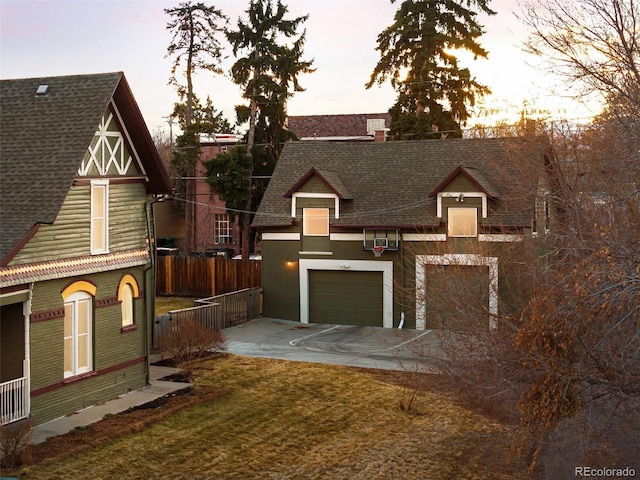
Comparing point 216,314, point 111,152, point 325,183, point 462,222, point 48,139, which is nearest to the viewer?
point 48,139

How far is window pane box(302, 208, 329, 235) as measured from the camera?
32781 millimetres

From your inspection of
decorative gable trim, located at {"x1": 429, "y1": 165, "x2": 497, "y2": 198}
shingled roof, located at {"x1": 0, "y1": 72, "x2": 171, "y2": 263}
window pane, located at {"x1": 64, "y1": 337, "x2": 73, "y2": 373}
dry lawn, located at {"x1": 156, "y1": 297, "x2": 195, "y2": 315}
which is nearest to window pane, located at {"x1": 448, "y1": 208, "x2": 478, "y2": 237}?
decorative gable trim, located at {"x1": 429, "y1": 165, "x2": 497, "y2": 198}

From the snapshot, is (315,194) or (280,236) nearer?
(315,194)

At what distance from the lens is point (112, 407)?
18422 millimetres

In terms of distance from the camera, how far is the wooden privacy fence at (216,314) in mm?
25453

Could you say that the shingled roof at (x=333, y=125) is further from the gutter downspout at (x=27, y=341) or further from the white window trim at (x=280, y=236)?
the gutter downspout at (x=27, y=341)

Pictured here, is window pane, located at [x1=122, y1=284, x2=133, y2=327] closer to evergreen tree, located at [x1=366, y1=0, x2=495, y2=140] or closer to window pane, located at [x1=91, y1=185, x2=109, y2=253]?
window pane, located at [x1=91, y1=185, x2=109, y2=253]

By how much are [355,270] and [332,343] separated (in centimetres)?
496

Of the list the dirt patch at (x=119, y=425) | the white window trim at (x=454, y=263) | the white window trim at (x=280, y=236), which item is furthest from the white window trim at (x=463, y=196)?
the dirt patch at (x=119, y=425)

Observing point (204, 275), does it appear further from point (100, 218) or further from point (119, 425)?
point (119, 425)

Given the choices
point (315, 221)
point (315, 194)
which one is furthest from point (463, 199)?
point (315, 221)

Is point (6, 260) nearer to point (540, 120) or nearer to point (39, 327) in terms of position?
point (39, 327)

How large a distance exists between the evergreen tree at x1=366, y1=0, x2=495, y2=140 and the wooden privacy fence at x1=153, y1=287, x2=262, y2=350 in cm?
1786

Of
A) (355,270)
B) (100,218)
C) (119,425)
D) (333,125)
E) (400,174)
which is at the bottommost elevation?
(119,425)
